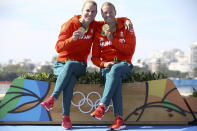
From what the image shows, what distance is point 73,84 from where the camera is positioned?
3.00 meters

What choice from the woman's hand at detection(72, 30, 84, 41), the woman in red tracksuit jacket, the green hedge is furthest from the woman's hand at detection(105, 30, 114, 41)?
the green hedge

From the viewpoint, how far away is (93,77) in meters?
3.29

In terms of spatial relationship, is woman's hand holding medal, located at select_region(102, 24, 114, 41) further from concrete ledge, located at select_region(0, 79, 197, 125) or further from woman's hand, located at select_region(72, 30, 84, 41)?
concrete ledge, located at select_region(0, 79, 197, 125)

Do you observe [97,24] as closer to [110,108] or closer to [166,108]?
[110,108]

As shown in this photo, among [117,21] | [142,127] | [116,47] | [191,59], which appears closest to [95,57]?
[116,47]

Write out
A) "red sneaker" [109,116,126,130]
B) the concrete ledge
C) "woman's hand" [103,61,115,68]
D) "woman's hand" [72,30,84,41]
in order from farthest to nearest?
the concrete ledge → "woman's hand" [103,61,115,68] → "woman's hand" [72,30,84,41] → "red sneaker" [109,116,126,130]

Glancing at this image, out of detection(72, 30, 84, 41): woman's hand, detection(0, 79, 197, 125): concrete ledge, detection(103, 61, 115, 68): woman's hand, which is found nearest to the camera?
detection(72, 30, 84, 41): woman's hand

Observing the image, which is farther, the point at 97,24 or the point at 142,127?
the point at 97,24

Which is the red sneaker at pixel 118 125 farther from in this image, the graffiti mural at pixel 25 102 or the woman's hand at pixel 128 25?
the woman's hand at pixel 128 25

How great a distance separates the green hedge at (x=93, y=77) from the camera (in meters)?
3.25

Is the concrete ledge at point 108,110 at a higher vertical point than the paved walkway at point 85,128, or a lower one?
higher

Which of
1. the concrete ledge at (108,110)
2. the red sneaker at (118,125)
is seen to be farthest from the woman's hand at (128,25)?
the red sneaker at (118,125)

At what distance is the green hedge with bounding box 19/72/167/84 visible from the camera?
325cm

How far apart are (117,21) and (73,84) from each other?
97cm
